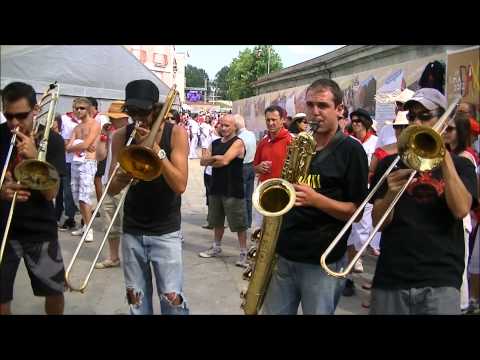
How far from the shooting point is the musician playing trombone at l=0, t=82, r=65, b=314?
8.66ft

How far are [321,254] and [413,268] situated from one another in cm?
45

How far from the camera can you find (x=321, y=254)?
2297mm

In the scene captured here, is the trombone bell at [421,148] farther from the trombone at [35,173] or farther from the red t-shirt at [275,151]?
the red t-shirt at [275,151]

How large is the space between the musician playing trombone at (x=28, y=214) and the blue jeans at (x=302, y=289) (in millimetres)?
1411

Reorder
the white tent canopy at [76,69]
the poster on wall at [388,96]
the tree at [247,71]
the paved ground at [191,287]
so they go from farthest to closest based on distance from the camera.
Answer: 1. the tree at [247,71]
2. the poster on wall at [388,96]
3. the white tent canopy at [76,69]
4. the paved ground at [191,287]

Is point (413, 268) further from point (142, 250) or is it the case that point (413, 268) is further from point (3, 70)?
point (3, 70)

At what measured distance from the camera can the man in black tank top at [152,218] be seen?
2.63 m

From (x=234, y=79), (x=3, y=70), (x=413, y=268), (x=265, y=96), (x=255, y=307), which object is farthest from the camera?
(x=234, y=79)

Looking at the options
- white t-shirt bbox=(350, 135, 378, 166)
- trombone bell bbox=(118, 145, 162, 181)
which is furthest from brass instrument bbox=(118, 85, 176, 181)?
white t-shirt bbox=(350, 135, 378, 166)

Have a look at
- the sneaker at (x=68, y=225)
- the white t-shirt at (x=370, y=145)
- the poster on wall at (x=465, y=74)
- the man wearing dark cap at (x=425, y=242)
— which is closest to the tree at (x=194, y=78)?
the sneaker at (x=68, y=225)

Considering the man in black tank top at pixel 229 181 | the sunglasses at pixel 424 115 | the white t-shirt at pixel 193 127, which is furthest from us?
the white t-shirt at pixel 193 127

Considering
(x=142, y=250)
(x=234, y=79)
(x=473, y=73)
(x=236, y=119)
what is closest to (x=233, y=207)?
(x=236, y=119)

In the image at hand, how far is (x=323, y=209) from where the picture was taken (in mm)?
2240

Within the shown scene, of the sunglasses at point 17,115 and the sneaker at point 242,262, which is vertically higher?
the sunglasses at point 17,115
